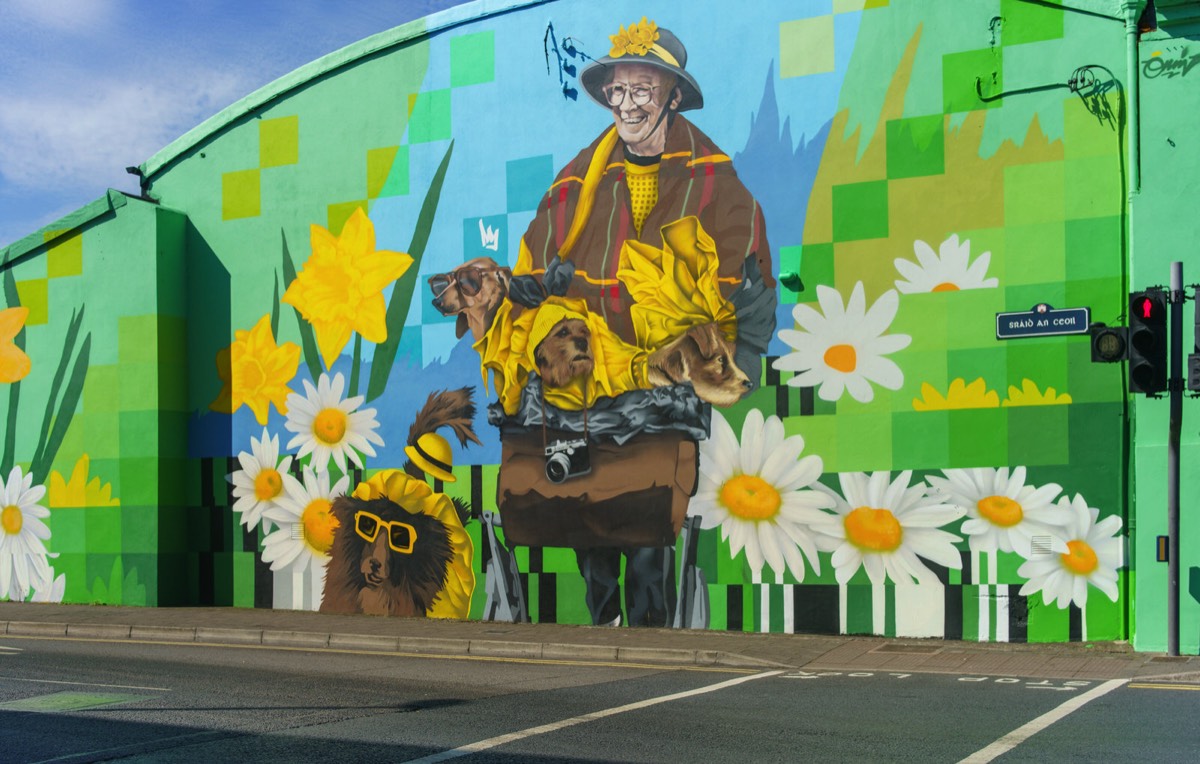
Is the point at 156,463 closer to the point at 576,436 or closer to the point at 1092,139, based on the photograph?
the point at 576,436

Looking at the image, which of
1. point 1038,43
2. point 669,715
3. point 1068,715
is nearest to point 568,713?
point 669,715

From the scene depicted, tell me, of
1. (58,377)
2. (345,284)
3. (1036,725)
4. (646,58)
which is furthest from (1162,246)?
(58,377)

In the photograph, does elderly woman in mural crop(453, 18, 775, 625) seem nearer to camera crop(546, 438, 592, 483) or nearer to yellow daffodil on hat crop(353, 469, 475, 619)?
camera crop(546, 438, 592, 483)

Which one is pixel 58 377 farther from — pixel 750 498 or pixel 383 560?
pixel 750 498

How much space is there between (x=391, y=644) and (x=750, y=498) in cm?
513

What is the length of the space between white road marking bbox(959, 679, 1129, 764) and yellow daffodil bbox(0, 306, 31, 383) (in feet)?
60.7

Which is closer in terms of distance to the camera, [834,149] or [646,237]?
[834,149]

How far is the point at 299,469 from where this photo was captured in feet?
66.4

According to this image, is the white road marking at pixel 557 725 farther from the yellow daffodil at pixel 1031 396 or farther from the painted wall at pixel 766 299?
the yellow daffodil at pixel 1031 396

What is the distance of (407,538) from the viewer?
760 inches

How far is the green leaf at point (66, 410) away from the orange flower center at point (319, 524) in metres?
5.01

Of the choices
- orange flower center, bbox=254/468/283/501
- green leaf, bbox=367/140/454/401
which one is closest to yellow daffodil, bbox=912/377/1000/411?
green leaf, bbox=367/140/454/401

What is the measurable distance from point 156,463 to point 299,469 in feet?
8.54
